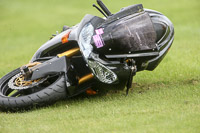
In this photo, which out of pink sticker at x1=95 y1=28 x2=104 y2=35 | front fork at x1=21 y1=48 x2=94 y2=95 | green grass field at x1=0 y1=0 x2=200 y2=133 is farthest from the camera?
front fork at x1=21 y1=48 x2=94 y2=95

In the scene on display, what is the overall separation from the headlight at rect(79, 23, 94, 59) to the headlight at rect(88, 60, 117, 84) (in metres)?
0.19

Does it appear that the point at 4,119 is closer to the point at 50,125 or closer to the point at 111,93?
the point at 50,125

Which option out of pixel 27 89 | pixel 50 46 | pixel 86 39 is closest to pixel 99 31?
pixel 86 39

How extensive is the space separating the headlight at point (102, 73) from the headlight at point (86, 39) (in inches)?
7.5

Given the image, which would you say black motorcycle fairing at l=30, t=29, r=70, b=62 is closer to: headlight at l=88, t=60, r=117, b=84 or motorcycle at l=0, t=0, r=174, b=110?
motorcycle at l=0, t=0, r=174, b=110

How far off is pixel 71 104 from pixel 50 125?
131 cm

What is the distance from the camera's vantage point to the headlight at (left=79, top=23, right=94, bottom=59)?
675 centimetres

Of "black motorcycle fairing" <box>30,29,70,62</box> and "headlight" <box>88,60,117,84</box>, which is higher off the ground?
"black motorcycle fairing" <box>30,29,70,62</box>

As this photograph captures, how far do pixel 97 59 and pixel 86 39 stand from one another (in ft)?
1.56

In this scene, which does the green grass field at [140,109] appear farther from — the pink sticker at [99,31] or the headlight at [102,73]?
the pink sticker at [99,31]

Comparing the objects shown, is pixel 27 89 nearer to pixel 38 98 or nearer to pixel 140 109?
pixel 38 98

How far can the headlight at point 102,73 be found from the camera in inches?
262

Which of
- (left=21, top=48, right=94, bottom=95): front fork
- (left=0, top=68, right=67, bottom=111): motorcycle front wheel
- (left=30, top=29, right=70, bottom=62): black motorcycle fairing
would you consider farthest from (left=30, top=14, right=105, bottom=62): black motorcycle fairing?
(left=0, top=68, right=67, bottom=111): motorcycle front wheel

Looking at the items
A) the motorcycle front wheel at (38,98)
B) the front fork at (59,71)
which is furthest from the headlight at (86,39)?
the motorcycle front wheel at (38,98)
